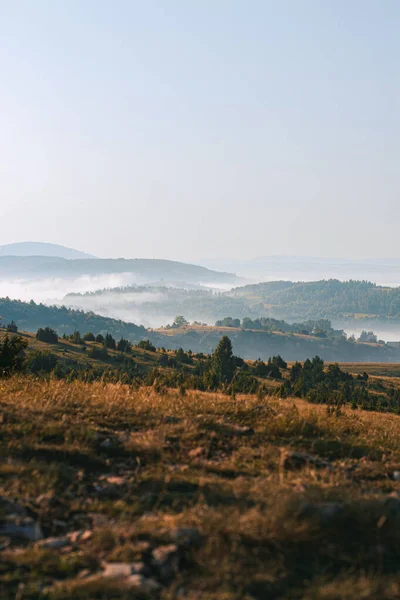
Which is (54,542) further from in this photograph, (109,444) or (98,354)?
(98,354)

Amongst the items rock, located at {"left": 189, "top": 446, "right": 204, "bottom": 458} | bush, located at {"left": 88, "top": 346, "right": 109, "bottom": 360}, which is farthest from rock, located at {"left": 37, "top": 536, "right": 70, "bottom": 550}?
bush, located at {"left": 88, "top": 346, "right": 109, "bottom": 360}

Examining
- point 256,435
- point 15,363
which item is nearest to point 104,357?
point 15,363

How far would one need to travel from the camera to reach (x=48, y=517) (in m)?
6.34

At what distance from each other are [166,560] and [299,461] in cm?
406

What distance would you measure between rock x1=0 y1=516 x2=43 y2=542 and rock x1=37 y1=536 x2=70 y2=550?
6.0 inches

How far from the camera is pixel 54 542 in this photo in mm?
5680

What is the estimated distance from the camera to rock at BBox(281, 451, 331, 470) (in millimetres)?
8617

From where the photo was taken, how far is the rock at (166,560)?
5137mm

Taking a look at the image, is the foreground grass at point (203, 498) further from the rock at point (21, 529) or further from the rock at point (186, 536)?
the rock at point (21, 529)

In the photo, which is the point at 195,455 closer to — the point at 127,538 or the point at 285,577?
the point at 127,538

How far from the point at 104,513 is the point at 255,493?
194 centimetres

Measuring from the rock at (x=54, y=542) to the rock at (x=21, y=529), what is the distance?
151 millimetres

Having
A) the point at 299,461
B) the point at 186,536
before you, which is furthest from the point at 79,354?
the point at 186,536

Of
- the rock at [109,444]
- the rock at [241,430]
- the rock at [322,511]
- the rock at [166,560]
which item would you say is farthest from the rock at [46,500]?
the rock at [241,430]
